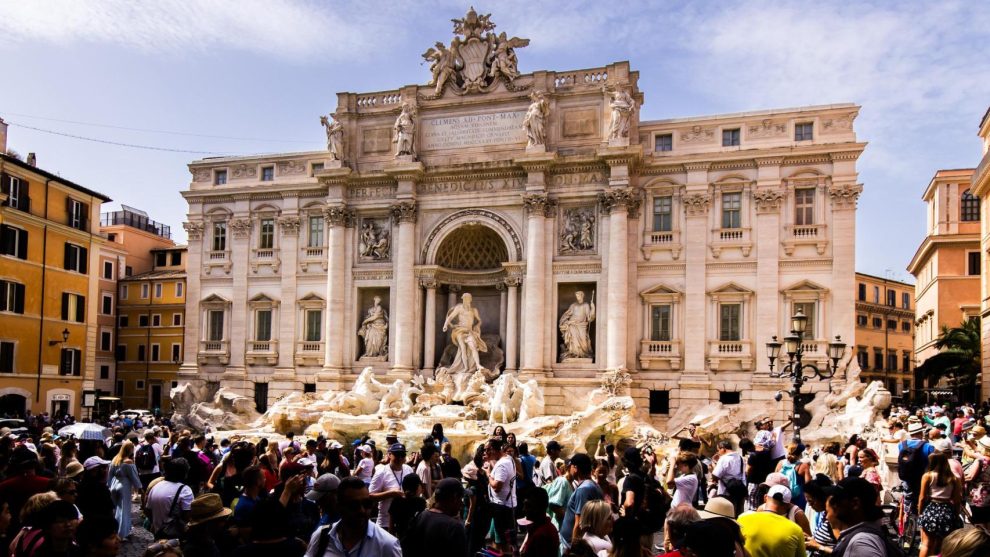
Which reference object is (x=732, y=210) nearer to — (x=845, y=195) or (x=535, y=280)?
(x=845, y=195)

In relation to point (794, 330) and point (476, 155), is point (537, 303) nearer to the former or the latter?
point (476, 155)

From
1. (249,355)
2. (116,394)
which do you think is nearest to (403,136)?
(249,355)

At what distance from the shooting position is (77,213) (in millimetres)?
39156

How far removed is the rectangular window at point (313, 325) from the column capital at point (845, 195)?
830 inches

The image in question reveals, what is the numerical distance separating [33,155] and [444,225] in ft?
71.6

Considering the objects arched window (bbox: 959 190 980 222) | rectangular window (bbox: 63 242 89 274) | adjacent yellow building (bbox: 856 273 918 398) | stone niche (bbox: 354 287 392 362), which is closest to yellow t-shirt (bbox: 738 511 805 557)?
stone niche (bbox: 354 287 392 362)

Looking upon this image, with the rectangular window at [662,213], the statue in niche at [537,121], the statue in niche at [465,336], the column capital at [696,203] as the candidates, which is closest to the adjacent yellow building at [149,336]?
the statue in niche at [465,336]

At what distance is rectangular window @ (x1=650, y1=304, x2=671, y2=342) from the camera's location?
104ft

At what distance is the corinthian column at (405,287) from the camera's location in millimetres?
33344

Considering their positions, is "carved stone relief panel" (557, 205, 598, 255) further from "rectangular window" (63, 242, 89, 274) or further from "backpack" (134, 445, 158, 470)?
"rectangular window" (63, 242, 89, 274)

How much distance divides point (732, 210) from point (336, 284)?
16207 millimetres

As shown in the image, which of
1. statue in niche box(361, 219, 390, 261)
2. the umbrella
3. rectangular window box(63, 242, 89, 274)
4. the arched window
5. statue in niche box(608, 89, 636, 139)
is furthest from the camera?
the arched window

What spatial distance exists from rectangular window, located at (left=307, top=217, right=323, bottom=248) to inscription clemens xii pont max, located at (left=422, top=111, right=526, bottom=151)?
587 centimetres

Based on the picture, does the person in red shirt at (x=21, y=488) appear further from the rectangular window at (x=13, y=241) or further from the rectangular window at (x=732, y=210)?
the rectangular window at (x=13, y=241)
